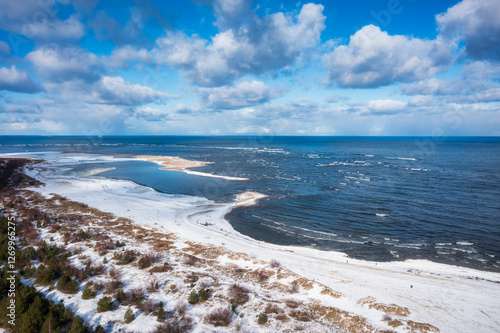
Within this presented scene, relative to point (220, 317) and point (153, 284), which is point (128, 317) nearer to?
point (153, 284)

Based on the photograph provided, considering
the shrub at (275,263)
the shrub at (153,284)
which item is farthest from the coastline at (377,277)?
the shrub at (153,284)

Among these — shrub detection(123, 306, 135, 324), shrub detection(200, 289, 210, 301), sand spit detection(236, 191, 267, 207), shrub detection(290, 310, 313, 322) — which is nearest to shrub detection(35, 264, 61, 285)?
shrub detection(123, 306, 135, 324)

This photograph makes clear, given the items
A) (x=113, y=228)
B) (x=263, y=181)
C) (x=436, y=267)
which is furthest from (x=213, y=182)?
(x=436, y=267)

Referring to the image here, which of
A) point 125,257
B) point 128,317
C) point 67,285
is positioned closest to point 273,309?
point 128,317

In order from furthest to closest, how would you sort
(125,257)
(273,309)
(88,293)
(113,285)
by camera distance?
1. (125,257)
2. (113,285)
3. (88,293)
4. (273,309)

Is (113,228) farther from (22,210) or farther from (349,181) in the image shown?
(349,181)

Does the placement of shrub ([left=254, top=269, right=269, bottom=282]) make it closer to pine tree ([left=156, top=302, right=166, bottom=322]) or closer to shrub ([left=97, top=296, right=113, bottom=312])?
pine tree ([left=156, top=302, right=166, bottom=322])
